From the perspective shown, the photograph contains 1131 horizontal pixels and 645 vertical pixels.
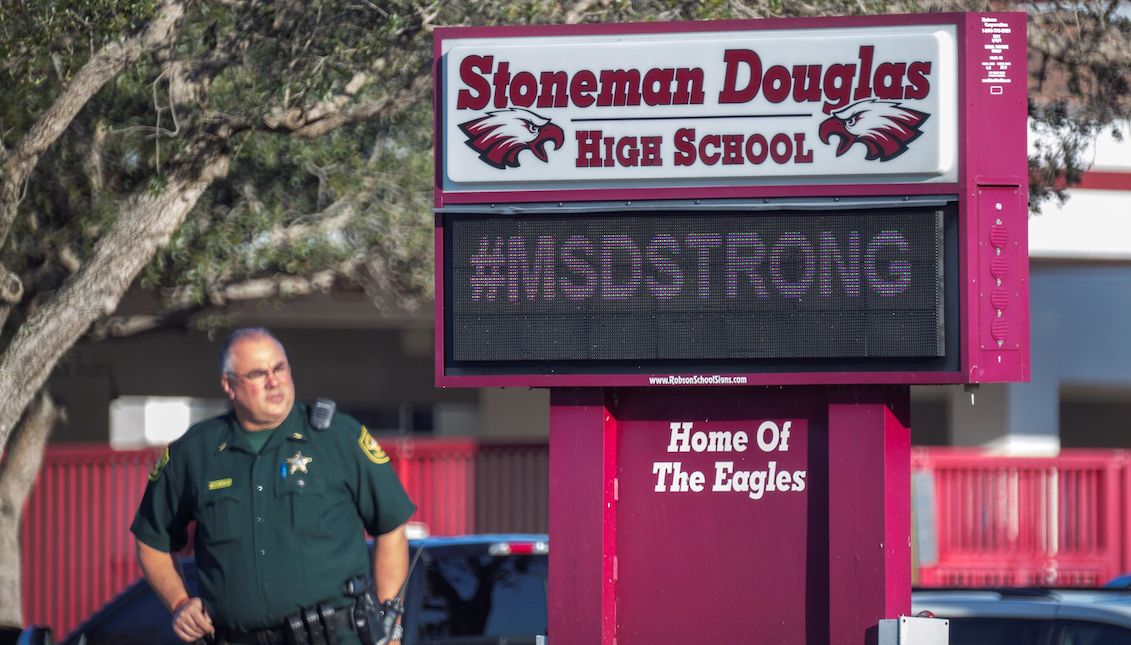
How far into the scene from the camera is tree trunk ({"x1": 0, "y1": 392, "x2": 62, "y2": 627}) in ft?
50.2

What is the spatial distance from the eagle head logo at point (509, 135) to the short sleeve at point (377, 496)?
195 centimetres

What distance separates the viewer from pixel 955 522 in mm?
16875

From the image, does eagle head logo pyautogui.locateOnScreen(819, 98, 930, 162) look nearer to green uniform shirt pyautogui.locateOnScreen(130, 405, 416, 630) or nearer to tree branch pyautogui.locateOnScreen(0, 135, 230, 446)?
green uniform shirt pyautogui.locateOnScreen(130, 405, 416, 630)

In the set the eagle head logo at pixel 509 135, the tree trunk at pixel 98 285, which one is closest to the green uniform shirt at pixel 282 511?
the eagle head logo at pixel 509 135

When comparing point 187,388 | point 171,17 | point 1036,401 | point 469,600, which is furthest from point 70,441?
point 469,600

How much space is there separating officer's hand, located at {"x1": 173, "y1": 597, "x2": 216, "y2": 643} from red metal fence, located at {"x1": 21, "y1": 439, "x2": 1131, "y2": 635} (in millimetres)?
11113

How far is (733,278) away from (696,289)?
0.16 meters

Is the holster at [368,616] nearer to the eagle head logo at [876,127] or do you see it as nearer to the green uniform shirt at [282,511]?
the green uniform shirt at [282,511]

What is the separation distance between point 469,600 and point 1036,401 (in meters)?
12.7

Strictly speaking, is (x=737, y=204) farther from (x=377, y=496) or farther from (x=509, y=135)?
(x=377, y=496)

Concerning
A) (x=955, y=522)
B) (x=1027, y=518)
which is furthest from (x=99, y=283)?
(x=1027, y=518)

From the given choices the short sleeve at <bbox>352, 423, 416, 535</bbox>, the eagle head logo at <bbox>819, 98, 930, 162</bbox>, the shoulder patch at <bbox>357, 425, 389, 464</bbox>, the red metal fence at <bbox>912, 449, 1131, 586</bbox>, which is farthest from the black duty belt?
the red metal fence at <bbox>912, 449, 1131, 586</bbox>

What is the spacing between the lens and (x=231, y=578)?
5.79m

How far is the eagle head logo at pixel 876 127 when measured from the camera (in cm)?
716
